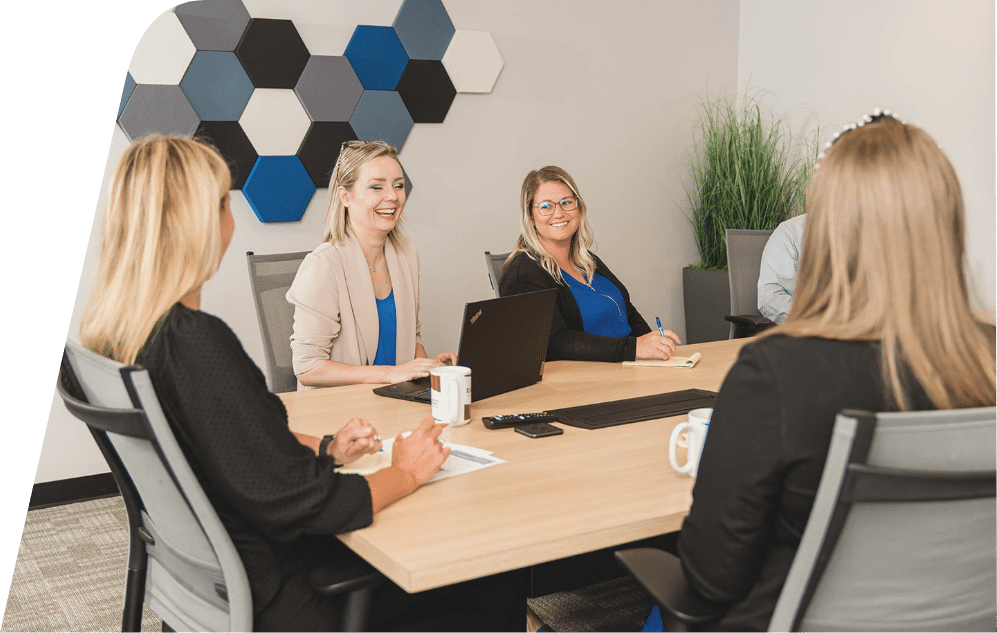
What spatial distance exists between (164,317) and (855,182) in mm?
985

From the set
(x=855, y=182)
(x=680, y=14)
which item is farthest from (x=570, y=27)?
(x=855, y=182)

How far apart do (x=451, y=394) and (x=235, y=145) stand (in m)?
2.18

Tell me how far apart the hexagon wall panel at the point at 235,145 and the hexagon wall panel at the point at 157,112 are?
0.07 metres

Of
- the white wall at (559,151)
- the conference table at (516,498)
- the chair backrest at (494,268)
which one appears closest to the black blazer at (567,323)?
the chair backrest at (494,268)

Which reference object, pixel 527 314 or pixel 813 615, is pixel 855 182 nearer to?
pixel 813 615

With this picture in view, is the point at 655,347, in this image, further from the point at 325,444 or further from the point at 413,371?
the point at 325,444

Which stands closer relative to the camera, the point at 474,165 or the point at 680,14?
the point at 474,165

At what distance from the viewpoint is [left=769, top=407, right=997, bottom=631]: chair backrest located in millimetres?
924

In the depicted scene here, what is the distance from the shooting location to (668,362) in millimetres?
2492

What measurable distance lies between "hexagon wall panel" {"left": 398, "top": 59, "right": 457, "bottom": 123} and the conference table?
2.16 meters

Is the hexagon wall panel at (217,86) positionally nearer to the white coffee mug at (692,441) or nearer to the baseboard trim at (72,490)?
the baseboard trim at (72,490)

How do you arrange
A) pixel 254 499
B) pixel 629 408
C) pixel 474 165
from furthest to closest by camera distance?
pixel 474 165 < pixel 629 408 < pixel 254 499

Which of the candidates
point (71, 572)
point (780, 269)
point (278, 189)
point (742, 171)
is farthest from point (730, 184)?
point (71, 572)

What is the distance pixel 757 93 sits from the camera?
15.8 feet
